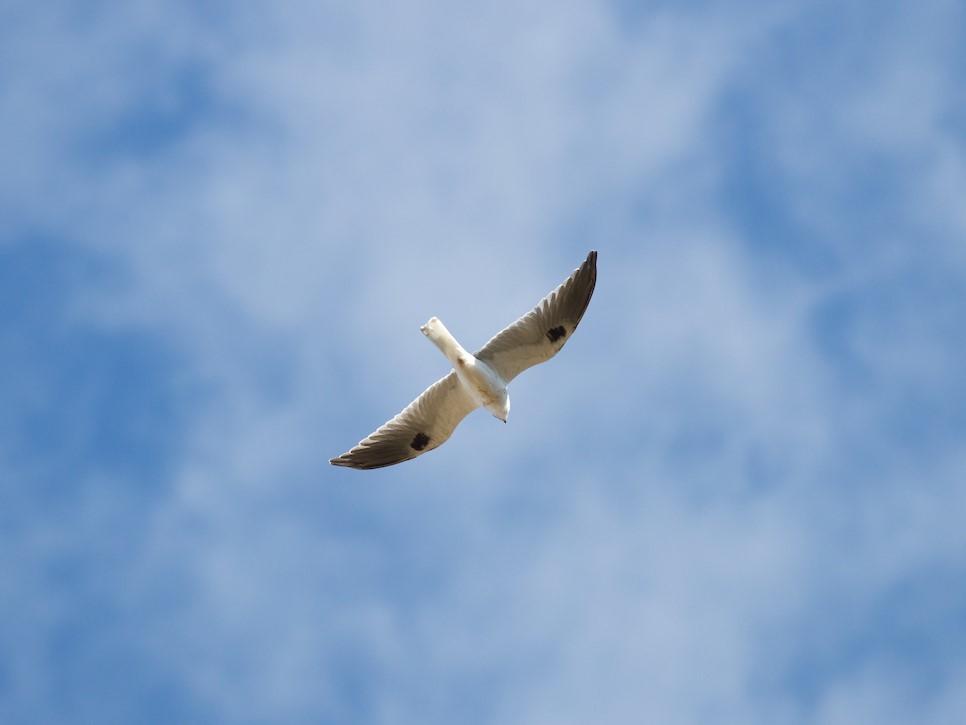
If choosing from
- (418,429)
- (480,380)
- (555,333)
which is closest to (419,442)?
(418,429)

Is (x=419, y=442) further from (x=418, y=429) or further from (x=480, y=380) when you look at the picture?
(x=480, y=380)

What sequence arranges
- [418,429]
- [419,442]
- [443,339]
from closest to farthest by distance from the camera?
[443,339] → [418,429] → [419,442]

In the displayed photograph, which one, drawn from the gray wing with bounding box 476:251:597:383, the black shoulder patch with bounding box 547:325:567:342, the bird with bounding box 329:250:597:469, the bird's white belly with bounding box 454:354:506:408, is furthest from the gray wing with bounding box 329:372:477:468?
the black shoulder patch with bounding box 547:325:567:342

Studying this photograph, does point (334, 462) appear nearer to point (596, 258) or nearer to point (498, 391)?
point (498, 391)

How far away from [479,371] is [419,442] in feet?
7.81

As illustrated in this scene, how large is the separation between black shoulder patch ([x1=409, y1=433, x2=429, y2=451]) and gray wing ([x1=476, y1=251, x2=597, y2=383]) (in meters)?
2.04

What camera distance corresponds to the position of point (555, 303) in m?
23.2

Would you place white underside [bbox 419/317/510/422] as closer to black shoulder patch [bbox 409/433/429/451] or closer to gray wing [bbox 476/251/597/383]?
gray wing [bbox 476/251/597/383]

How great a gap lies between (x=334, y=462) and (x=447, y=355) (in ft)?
10.6

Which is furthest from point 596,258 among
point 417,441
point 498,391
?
point 417,441

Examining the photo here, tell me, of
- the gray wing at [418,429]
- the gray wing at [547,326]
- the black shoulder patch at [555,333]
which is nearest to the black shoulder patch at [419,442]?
the gray wing at [418,429]

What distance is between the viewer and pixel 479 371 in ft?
76.1

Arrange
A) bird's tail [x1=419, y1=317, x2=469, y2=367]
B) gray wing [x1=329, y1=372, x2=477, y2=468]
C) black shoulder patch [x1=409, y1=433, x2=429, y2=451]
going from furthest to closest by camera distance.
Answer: black shoulder patch [x1=409, y1=433, x2=429, y2=451], gray wing [x1=329, y1=372, x2=477, y2=468], bird's tail [x1=419, y1=317, x2=469, y2=367]

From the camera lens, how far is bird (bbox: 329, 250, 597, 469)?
23188 mm
